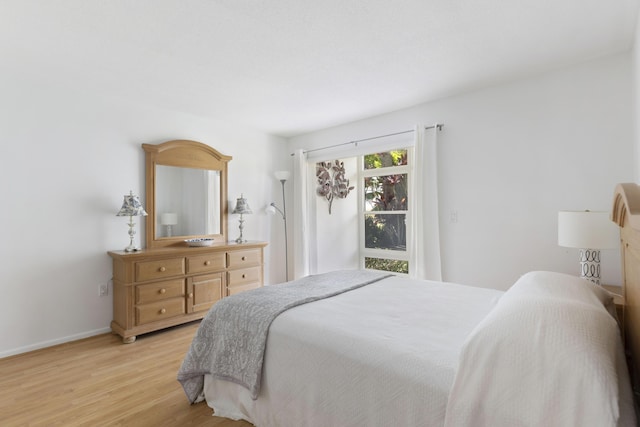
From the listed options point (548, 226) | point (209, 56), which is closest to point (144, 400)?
point (209, 56)

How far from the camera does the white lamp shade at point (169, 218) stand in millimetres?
3549

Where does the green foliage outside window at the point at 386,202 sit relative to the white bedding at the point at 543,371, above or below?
above

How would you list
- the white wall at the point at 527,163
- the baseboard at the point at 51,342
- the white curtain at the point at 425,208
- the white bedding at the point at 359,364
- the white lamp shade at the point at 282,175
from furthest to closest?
the white lamp shade at the point at 282,175, the white curtain at the point at 425,208, the baseboard at the point at 51,342, the white wall at the point at 527,163, the white bedding at the point at 359,364

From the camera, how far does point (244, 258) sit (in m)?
3.81

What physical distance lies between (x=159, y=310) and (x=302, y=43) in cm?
273

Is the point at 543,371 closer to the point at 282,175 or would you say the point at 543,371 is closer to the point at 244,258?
the point at 244,258

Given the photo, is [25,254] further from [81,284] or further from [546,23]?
[546,23]

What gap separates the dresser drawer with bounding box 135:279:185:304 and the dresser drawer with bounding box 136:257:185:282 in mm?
71

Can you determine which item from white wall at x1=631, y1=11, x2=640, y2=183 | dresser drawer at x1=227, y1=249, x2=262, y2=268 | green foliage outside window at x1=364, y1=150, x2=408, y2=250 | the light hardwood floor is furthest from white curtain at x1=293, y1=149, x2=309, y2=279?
white wall at x1=631, y1=11, x2=640, y2=183

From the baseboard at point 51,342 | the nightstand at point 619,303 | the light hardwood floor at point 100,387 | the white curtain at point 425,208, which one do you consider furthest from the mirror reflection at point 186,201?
the nightstand at point 619,303

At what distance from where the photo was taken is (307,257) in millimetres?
4555

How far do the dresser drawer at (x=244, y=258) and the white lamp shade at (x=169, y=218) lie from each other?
2.37ft

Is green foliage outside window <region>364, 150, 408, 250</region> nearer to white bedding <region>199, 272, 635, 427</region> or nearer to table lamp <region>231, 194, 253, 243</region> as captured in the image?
table lamp <region>231, 194, 253, 243</region>

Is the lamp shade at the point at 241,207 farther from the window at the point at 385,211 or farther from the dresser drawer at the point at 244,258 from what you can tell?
the window at the point at 385,211
